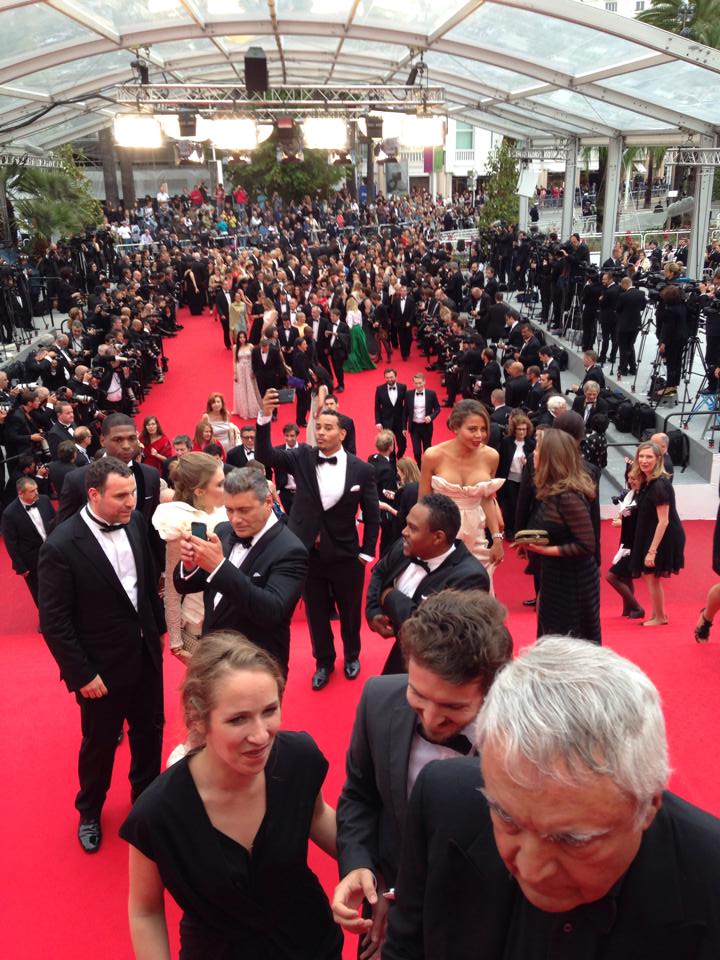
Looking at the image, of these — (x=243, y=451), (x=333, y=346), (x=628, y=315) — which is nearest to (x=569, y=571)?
(x=243, y=451)

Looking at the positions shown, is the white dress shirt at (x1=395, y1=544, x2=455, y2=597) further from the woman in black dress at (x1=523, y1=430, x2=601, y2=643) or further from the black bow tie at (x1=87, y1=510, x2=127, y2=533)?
the black bow tie at (x1=87, y1=510, x2=127, y2=533)

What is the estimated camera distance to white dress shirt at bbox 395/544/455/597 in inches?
120

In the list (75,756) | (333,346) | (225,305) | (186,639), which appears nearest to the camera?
(186,639)

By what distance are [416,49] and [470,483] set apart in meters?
9.21

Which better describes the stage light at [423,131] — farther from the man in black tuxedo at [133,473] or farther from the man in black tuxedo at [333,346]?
the man in black tuxedo at [133,473]

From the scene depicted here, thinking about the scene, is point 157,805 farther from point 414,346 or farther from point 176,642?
point 414,346

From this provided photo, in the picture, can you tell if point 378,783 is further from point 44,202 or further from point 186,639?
point 44,202

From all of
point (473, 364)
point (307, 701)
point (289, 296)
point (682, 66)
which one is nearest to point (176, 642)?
point (307, 701)

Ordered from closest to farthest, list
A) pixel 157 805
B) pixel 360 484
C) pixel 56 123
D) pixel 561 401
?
pixel 157 805 < pixel 360 484 < pixel 561 401 < pixel 56 123

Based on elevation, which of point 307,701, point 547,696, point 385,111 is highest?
point 385,111

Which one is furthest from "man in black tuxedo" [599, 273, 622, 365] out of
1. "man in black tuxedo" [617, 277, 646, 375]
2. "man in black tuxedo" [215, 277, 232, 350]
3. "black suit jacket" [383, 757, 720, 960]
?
"black suit jacket" [383, 757, 720, 960]

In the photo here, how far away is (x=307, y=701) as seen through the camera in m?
4.40

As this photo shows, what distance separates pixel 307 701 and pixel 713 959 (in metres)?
3.42

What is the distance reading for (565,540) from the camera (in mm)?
4051
